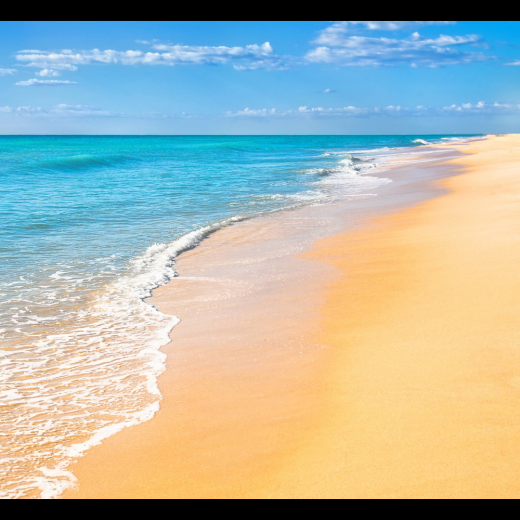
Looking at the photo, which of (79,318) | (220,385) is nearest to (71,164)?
Answer: (79,318)

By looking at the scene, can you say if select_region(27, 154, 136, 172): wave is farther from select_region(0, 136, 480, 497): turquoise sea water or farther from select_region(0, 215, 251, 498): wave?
select_region(0, 215, 251, 498): wave

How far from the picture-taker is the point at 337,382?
13.1ft

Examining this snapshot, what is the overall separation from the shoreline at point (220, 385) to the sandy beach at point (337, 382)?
0.04ft

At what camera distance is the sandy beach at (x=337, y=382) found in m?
2.86

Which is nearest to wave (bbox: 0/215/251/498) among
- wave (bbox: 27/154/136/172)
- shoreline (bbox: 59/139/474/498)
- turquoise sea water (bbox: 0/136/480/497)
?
turquoise sea water (bbox: 0/136/480/497)

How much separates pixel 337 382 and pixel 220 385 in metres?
0.93

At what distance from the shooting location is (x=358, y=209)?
12977mm

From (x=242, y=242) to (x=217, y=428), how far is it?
6.48m

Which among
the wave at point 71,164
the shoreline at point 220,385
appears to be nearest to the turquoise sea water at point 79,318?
the shoreline at point 220,385

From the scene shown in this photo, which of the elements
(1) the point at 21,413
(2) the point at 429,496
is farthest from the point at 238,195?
(2) the point at 429,496

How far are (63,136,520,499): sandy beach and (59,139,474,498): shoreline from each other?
0.04ft
